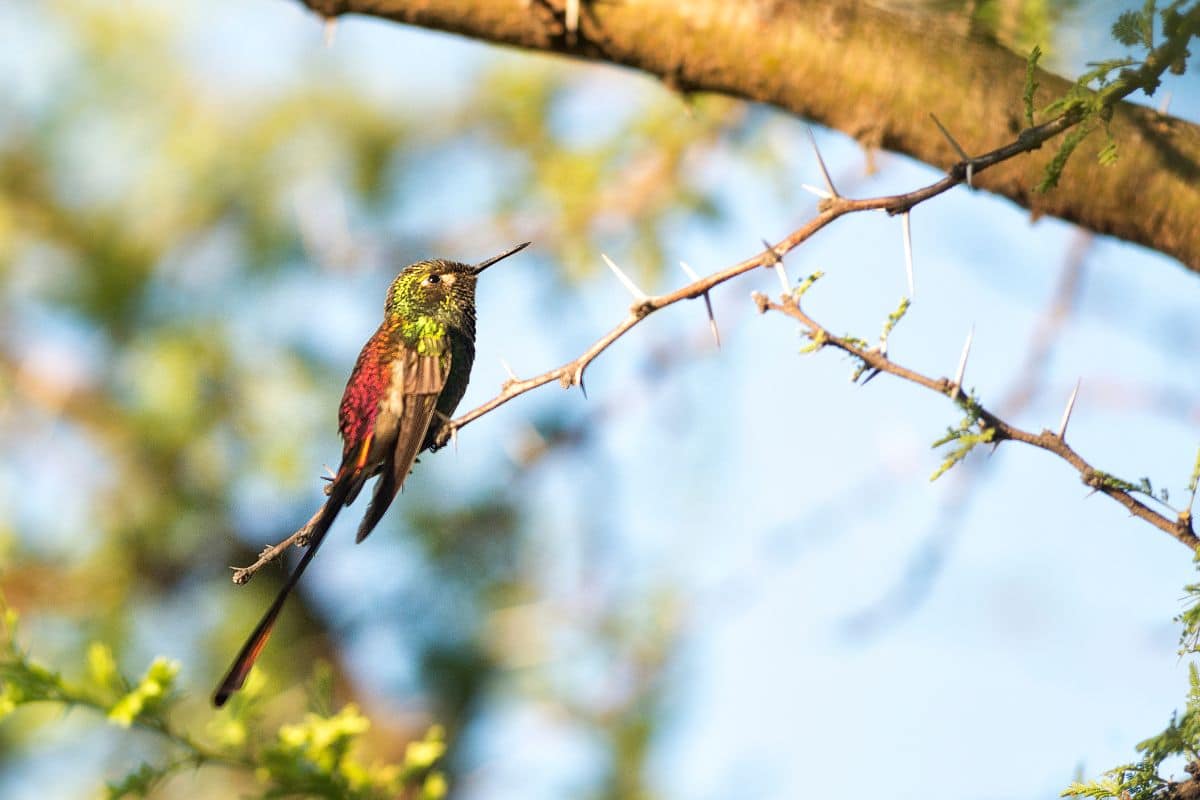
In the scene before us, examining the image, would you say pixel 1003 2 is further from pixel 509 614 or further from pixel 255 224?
pixel 255 224

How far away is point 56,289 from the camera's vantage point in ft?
24.6

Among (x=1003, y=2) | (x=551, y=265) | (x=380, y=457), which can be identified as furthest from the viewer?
(x=551, y=265)

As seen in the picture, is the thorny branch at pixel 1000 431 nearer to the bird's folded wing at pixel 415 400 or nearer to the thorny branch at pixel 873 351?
the thorny branch at pixel 873 351

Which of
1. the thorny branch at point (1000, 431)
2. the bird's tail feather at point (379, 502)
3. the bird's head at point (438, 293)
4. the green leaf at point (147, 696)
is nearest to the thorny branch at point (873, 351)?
the thorny branch at point (1000, 431)

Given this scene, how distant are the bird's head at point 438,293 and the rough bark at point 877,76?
29.5 inches

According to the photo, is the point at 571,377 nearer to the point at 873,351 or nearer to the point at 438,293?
the point at 873,351

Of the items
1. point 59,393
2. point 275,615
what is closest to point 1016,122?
point 275,615

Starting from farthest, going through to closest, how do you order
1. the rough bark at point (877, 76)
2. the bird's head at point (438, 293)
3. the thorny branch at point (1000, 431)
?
the bird's head at point (438, 293)
the rough bark at point (877, 76)
the thorny branch at point (1000, 431)

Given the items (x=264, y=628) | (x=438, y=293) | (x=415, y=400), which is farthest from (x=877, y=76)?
(x=264, y=628)

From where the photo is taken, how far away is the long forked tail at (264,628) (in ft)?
8.11

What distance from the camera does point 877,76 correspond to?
349 cm

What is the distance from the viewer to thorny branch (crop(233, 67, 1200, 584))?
207 cm

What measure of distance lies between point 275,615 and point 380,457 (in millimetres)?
635

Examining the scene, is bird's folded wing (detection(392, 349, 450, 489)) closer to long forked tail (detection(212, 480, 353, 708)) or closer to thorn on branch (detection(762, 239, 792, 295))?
long forked tail (detection(212, 480, 353, 708))
